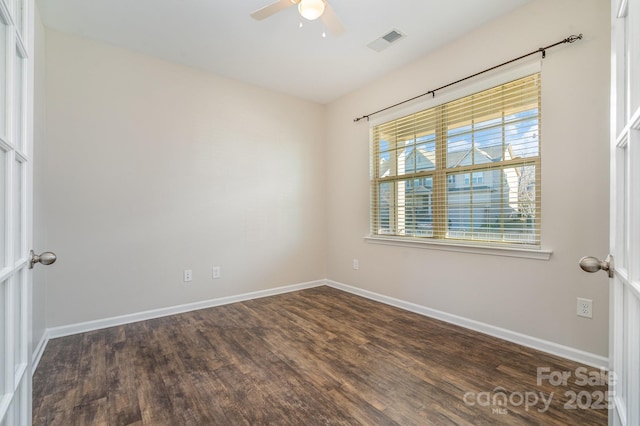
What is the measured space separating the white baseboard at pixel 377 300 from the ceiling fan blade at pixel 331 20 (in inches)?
107

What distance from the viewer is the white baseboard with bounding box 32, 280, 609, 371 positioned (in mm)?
2133

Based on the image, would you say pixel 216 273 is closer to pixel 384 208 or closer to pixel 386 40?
pixel 384 208

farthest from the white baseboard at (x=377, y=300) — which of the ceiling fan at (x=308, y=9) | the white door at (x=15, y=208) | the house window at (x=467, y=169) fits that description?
the ceiling fan at (x=308, y=9)

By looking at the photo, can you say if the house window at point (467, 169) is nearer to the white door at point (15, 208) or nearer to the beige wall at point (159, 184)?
the beige wall at point (159, 184)

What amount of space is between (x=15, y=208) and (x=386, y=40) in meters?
2.98

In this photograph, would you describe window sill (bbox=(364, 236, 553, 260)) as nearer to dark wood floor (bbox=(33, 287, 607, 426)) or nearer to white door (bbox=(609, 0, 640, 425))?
dark wood floor (bbox=(33, 287, 607, 426))

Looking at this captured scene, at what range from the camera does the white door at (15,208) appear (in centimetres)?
77

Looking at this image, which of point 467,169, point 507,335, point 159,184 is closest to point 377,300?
point 507,335

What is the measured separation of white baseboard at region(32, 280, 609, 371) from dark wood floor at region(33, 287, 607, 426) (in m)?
0.08

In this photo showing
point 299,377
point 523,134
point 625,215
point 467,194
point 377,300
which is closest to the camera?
point 625,215

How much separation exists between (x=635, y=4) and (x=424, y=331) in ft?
8.19

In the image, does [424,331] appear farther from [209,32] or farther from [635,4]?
[209,32]

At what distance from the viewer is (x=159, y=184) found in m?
3.10

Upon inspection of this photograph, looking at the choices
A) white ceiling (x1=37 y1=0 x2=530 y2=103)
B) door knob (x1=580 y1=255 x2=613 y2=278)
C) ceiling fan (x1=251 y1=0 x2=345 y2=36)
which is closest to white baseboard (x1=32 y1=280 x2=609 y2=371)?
door knob (x1=580 y1=255 x2=613 y2=278)
